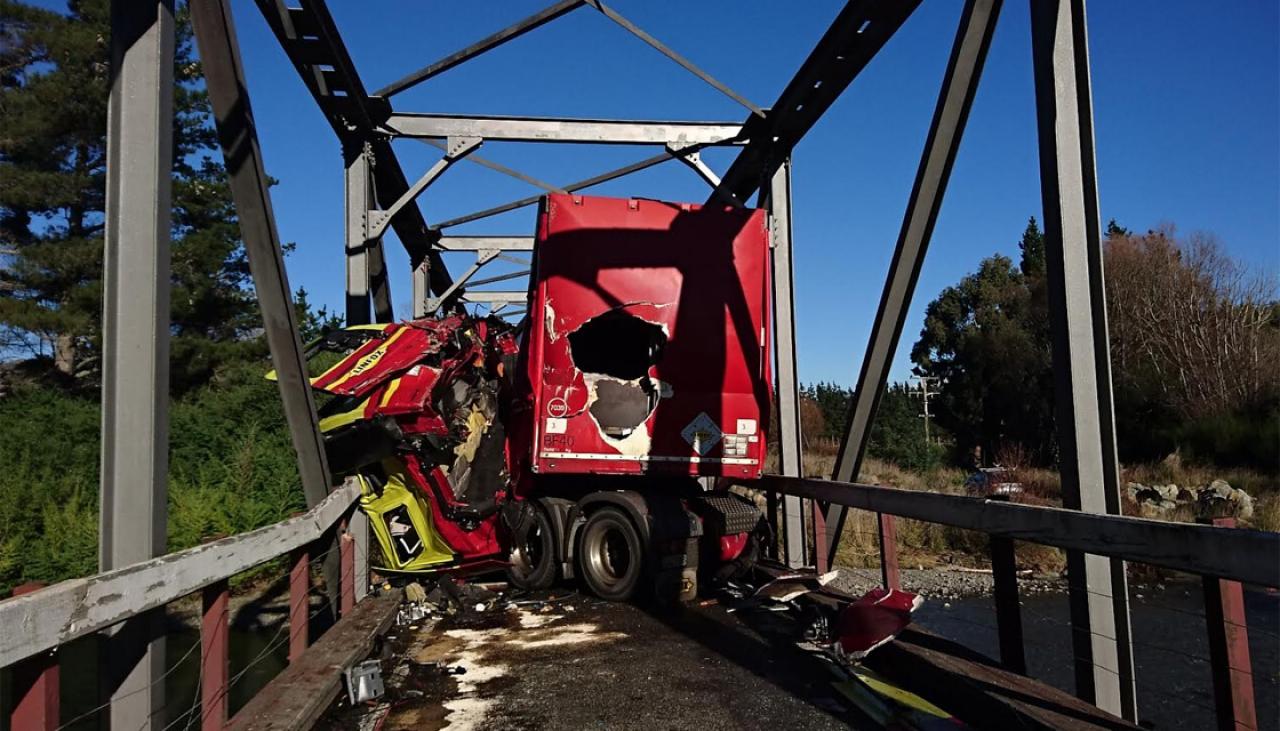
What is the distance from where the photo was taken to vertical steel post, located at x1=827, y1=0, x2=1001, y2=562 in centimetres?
552

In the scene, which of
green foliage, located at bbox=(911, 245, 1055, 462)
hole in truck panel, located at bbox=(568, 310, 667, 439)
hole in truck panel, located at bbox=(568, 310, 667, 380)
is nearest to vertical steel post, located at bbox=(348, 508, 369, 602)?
hole in truck panel, located at bbox=(568, 310, 667, 439)

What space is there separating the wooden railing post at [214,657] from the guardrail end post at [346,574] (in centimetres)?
240

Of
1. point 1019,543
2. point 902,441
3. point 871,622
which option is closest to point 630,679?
point 871,622

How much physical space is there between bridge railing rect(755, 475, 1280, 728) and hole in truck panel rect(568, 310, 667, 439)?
343 cm

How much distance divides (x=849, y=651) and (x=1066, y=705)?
1454 millimetres

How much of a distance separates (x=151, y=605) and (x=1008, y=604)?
3742 mm

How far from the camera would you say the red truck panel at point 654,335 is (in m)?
7.88

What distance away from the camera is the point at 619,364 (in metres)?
8.74

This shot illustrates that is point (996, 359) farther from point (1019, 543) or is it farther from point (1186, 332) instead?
point (1019, 543)

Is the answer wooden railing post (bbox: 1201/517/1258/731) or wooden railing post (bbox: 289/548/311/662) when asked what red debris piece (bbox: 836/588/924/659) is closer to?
wooden railing post (bbox: 1201/517/1258/731)

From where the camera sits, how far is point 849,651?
16.8 feet

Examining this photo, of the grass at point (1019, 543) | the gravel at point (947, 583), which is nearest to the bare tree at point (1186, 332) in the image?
the grass at point (1019, 543)

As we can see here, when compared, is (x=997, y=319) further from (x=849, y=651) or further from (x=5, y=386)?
(x=849, y=651)

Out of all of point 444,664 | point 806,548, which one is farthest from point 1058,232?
point 806,548
